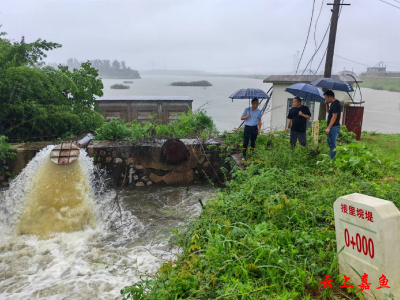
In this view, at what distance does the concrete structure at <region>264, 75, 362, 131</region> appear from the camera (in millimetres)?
11688

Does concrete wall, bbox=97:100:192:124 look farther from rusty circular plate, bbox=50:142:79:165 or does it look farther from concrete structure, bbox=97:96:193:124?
rusty circular plate, bbox=50:142:79:165

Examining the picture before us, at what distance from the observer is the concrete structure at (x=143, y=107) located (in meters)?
13.5

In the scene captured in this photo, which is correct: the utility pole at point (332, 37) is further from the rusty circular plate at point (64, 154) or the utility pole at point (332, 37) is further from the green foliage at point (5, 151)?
the green foliage at point (5, 151)

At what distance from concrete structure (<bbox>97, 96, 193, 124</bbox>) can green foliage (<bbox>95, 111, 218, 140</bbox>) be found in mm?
4705

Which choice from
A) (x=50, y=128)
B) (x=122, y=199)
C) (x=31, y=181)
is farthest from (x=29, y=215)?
(x=50, y=128)

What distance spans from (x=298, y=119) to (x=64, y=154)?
4.97 meters

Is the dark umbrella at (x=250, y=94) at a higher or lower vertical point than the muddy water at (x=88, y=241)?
higher

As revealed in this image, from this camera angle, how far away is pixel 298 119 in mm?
6488

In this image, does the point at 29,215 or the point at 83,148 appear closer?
the point at 29,215

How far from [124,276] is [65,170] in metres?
3.06

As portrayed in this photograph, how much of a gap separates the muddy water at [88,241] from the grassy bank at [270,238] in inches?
21.6

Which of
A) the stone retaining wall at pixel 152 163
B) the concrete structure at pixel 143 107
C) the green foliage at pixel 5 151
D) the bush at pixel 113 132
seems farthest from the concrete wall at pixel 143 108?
the green foliage at pixel 5 151

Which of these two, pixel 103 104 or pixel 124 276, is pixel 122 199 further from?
pixel 103 104

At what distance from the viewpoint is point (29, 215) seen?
19.0 feet
